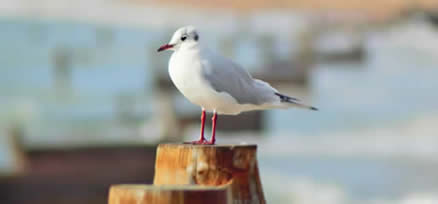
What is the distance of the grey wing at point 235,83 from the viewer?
3379mm

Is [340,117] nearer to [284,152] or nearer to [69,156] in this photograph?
[284,152]

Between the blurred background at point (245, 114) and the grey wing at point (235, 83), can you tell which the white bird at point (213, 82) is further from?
the blurred background at point (245, 114)

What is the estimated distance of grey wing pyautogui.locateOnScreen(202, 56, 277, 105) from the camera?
3.38 m

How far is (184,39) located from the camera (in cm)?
344

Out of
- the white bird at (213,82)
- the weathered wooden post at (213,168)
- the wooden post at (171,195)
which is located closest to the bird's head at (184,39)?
the white bird at (213,82)

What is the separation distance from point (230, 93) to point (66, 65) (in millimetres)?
27995

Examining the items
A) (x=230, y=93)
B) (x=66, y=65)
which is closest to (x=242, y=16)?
(x=66, y=65)

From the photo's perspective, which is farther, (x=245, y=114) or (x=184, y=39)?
(x=245, y=114)

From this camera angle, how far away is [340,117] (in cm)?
2662

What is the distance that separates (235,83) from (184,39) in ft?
0.67

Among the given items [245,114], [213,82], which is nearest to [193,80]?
[213,82]

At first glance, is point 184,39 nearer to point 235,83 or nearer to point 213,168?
point 235,83

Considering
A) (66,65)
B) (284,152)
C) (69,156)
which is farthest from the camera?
(66,65)

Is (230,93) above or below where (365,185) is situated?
above
